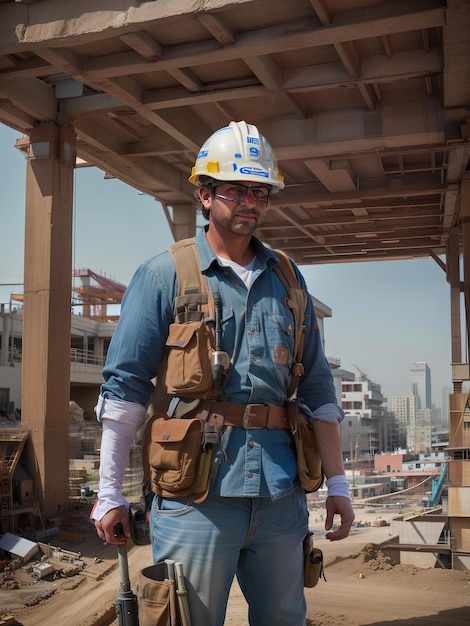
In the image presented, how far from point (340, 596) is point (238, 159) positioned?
19.1ft

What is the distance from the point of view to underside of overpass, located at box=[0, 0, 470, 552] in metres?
8.34

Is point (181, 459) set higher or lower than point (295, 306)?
lower

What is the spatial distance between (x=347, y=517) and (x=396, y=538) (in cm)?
1628

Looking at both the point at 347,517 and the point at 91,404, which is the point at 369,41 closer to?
the point at 347,517

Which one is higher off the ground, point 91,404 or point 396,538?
point 91,404

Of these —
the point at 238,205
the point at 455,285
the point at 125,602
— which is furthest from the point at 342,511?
the point at 455,285

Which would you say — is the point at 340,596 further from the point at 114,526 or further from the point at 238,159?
the point at 238,159

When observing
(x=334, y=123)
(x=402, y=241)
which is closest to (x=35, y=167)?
(x=334, y=123)

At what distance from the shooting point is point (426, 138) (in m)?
11.4

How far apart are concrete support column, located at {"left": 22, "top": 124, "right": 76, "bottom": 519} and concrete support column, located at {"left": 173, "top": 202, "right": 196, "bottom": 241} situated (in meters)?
4.28

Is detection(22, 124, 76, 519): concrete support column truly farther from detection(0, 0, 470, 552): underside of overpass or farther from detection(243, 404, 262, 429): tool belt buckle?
detection(243, 404, 262, 429): tool belt buckle

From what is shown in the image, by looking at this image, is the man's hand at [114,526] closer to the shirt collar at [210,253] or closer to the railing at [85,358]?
the shirt collar at [210,253]

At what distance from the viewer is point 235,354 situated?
2.66 metres

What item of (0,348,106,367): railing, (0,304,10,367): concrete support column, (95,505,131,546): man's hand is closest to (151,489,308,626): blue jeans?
(95,505,131,546): man's hand
